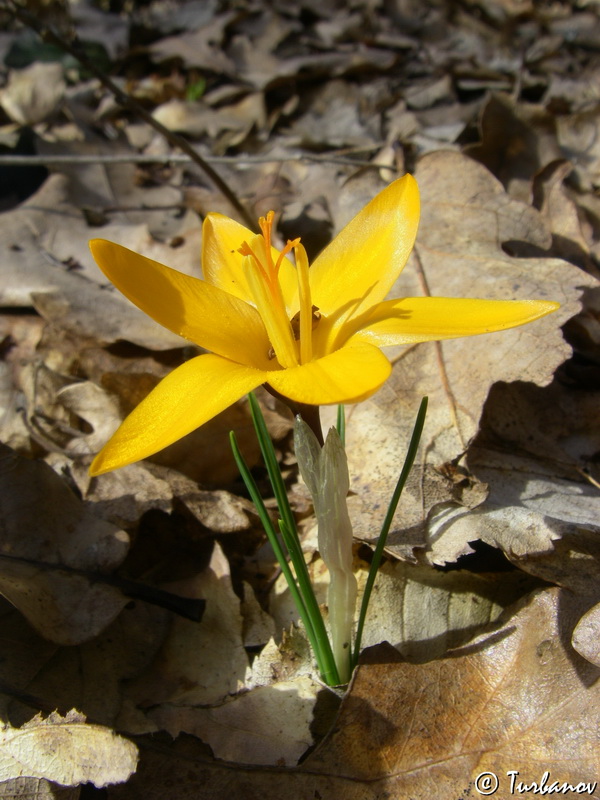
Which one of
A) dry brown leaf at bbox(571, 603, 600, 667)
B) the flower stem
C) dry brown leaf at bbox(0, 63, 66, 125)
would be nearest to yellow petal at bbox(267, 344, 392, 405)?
the flower stem

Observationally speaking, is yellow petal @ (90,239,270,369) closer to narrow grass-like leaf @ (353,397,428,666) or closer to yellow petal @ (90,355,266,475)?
yellow petal @ (90,355,266,475)

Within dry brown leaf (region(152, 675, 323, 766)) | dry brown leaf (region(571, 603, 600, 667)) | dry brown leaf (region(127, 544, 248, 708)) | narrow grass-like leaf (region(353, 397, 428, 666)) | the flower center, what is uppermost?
the flower center

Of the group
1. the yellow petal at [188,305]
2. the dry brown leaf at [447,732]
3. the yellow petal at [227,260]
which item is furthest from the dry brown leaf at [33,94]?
the dry brown leaf at [447,732]

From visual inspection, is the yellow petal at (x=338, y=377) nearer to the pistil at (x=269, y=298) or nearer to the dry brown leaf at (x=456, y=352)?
the pistil at (x=269, y=298)

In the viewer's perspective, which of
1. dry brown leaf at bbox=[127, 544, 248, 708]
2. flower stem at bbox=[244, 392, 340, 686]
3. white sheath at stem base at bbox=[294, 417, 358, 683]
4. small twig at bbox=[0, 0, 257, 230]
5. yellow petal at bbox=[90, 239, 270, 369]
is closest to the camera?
yellow petal at bbox=[90, 239, 270, 369]

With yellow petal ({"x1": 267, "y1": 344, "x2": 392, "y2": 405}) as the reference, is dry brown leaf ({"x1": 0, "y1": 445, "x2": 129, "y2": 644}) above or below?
below

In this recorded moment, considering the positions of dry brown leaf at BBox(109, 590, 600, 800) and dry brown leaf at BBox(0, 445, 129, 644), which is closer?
dry brown leaf at BBox(109, 590, 600, 800)

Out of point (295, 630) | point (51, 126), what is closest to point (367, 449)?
point (295, 630)
